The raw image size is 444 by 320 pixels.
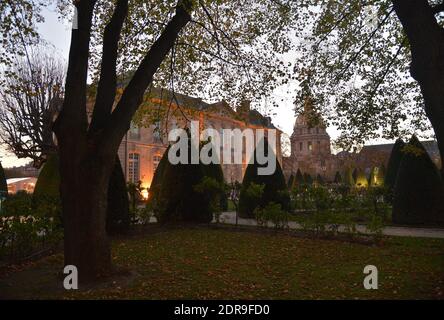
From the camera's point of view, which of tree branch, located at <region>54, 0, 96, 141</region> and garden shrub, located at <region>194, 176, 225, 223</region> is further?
garden shrub, located at <region>194, 176, 225, 223</region>

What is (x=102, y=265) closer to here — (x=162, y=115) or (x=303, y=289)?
(x=303, y=289)

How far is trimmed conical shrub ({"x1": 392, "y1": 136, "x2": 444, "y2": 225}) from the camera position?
1139 centimetres

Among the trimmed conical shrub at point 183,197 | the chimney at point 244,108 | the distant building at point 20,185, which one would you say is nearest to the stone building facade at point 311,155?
the distant building at point 20,185

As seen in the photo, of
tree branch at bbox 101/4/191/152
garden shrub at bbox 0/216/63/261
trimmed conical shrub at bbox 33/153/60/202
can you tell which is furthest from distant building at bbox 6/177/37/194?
tree branch at bbox 101/4/191/152

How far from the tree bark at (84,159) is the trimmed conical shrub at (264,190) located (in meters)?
8.67

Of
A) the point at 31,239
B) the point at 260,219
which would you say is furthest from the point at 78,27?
the point at 260,219

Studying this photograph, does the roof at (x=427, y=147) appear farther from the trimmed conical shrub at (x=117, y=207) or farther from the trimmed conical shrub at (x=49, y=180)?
the trimmed conical shrub at (x=49, y=180)

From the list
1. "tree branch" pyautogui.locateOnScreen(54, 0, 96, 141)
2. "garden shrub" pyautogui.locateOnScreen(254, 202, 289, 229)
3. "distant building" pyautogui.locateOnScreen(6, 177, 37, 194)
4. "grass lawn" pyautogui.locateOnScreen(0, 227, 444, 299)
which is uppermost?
"tree branch" pyautogui.locateOnScreen(54, 0, 96, 141)

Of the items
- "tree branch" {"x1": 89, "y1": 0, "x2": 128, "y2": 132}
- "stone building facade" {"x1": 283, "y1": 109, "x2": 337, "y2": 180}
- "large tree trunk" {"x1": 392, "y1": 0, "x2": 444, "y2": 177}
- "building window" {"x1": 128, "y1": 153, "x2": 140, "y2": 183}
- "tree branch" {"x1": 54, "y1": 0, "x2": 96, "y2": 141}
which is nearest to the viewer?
"large tree trunk" {"x1": 392, "y1": 0, "x2": 444, "y2": 177}

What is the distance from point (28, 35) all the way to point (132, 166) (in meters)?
24.8

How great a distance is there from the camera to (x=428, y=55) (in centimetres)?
427

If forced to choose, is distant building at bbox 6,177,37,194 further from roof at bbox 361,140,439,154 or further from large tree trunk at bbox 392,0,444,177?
large tree trunk at bbox 392,0,444,177

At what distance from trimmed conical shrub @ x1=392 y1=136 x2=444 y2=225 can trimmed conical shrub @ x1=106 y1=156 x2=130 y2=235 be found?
8.68m

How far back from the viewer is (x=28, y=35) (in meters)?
6.43
